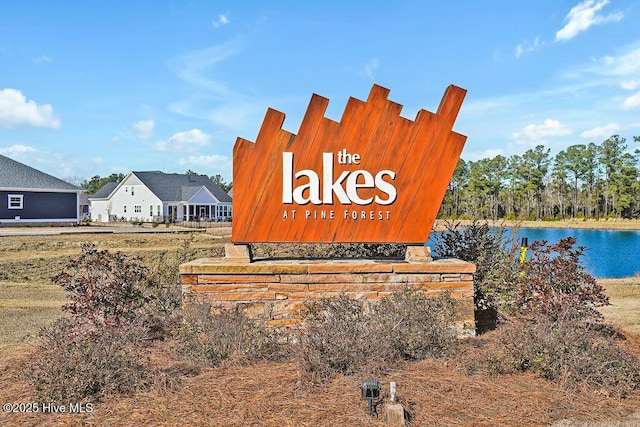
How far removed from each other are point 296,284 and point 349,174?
5.56 feet

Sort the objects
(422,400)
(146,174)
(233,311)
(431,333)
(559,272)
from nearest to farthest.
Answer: (422,400) → (431,333) → (233,311) → (559,272) → (146,174)

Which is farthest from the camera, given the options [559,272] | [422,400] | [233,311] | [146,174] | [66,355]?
[146,174]

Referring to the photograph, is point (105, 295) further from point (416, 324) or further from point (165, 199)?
point (165, 199)

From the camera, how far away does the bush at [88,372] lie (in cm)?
431

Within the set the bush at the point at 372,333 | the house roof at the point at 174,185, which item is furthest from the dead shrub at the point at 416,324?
the house roof at the point at 174,185

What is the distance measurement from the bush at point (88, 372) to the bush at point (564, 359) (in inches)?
128

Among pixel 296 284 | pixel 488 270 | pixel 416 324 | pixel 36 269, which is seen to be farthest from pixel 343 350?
pixel 36 269

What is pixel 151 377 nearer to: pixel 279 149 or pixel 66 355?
pixel 66 355

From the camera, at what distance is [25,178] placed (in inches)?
1359

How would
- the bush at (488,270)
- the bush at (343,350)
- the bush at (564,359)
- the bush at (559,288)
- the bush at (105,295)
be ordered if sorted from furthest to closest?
the bush at (488,270) → the bush at (559,288) → the bush at (105,295) → the bush at (343,350) → the bush at (564,359)

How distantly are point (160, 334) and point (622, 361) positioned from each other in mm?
5190

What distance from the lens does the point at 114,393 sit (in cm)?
443

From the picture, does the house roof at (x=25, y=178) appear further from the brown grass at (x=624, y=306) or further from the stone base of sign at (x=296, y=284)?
the brown grass at (x=624, y=306)

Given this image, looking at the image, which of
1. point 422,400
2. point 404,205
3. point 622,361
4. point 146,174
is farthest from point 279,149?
point 146,174
